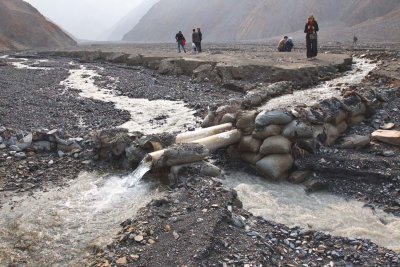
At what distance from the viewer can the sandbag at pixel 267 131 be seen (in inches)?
317

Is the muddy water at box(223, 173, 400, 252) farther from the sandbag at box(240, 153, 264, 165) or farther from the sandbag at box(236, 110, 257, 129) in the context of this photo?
the sandbag at box(236, 110, 257, 129)

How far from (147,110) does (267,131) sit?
5775mm

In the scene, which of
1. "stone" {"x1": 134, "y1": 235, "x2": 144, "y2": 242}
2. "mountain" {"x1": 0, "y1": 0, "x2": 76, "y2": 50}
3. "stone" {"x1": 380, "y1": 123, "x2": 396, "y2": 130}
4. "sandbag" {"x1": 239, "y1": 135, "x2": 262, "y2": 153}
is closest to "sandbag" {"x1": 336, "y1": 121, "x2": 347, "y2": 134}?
"stone" {"x1": 380, "y1": 123, "x2": 396, "y2": 130}

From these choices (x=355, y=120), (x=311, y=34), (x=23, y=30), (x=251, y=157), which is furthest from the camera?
(x=23, y=30)

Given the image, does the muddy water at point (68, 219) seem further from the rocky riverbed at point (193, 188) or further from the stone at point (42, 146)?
the stone at point (42, 146)

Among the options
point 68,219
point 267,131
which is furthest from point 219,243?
point 267,131

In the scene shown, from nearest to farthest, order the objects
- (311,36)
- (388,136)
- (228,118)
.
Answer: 1. (388,136)
2. (228,118)
3. (311,36)

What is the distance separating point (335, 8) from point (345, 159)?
6143 cm

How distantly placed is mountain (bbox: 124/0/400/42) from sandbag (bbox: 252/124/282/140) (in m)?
34.8

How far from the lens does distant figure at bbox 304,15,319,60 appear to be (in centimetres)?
1582

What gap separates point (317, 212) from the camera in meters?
6.57

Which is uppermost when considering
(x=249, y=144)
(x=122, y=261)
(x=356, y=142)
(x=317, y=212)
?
(x=249, y=144)

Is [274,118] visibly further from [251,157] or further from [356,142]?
[356,142]

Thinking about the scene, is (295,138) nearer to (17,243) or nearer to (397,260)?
(397,260)
